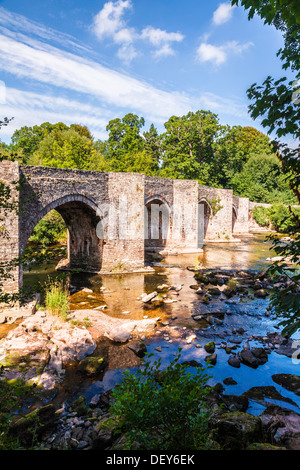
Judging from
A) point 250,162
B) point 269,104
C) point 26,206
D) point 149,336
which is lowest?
point 149,336

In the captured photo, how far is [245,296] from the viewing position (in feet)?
33.9

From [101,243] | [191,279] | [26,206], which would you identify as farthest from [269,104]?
[101,243]

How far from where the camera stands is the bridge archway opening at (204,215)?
2333 centimetres

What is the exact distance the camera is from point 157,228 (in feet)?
64.0

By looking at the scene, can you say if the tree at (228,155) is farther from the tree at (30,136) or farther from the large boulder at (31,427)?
the large boulder at (31,427)

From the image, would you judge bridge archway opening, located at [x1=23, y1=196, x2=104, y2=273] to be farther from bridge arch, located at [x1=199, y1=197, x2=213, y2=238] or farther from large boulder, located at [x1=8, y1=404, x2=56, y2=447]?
bridge arch, located at [x1=199, y1=197, x2=213, y2=238]

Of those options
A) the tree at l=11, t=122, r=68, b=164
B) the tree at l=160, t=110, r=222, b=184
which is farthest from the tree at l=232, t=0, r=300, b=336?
the tree at l=11, t=122, r=68, b=164

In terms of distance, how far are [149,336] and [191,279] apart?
19.6ft

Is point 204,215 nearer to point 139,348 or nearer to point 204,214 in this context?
point 204,214

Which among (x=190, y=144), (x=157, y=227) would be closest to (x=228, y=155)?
(x=190, y=144)

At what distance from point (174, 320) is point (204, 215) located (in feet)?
56.6
